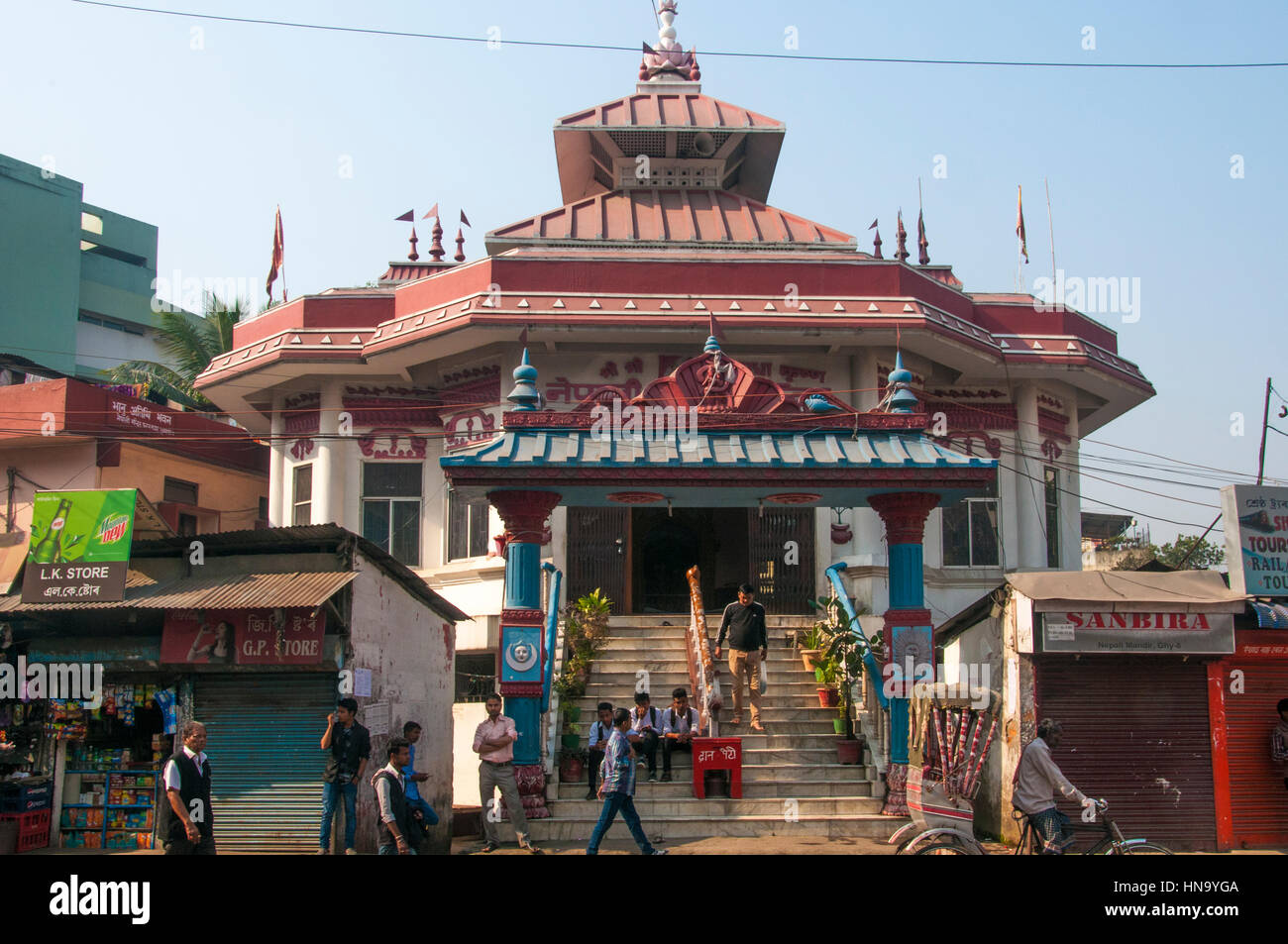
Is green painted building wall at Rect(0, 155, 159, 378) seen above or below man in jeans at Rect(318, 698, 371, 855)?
above

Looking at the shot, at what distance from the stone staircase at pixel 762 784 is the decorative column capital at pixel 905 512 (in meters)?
2.62

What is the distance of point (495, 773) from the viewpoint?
12289 mm

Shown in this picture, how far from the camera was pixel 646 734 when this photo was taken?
1385 cm

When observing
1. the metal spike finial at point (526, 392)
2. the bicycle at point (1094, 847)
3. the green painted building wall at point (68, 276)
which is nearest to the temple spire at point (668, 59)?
the metal spike finial at point (526, 392)

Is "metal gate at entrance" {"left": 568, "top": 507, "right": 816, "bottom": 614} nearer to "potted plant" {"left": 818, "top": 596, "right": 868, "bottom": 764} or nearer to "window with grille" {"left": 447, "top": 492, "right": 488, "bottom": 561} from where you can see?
"window with grille" {"left": 447, "top": 492, "right": 488, "bottom": 561}

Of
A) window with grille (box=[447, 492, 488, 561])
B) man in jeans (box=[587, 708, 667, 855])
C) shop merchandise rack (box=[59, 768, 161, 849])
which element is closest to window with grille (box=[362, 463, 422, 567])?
window with grille (box=[447, 492, 488, 561])

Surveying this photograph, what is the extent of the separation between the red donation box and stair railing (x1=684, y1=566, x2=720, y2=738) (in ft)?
2.30

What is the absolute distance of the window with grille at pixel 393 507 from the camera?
2086cm

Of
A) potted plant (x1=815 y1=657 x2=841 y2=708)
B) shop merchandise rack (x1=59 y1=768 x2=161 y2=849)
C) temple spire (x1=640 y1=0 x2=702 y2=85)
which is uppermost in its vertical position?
temple spire (x1=640 y1=0 x2=702 y2=85)

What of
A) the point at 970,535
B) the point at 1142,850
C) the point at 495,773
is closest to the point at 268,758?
the point at 495,773

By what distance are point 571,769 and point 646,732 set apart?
971 millimetres

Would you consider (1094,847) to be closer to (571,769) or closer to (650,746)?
(650,746)

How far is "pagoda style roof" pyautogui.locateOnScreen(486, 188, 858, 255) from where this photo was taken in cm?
2047
